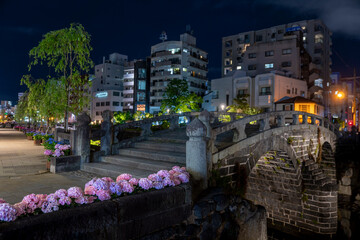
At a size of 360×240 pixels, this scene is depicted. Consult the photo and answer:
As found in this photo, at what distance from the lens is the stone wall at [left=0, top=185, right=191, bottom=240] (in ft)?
11.5

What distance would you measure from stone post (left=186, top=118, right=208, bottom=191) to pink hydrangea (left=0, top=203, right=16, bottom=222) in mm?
4267

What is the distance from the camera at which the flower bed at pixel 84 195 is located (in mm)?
3684

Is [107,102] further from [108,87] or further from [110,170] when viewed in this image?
[110,170]

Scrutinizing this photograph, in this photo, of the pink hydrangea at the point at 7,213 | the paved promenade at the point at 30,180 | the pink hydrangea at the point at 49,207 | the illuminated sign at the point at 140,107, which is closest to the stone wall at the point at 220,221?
the pink hydrangea at the point at 49,207

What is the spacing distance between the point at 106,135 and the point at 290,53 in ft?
154

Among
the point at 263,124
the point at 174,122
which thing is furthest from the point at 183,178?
the point at 174,122

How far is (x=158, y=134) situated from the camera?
12852 mm

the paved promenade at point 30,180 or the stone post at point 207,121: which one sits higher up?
the stone post at point 207,121

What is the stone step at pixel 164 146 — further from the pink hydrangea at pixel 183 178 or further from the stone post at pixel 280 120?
the stone post at pixel 280 120

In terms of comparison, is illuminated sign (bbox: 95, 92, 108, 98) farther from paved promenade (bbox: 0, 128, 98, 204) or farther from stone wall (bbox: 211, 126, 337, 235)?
paved promenade (bbox: 0, 128, 98, 204)

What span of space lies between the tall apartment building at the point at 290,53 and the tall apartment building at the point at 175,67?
10.6 m

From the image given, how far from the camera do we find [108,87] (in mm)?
78875

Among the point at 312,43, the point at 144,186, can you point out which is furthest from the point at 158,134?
the point at 312,43

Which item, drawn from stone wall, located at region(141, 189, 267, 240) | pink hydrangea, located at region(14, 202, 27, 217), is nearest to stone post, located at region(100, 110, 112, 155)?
stone wall, located at region(141, 189, 267, 240)
